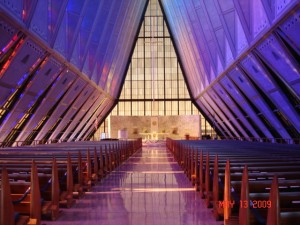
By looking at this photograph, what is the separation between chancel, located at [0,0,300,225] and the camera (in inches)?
204

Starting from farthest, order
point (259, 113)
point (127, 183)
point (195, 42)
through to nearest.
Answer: point (195, 42)
point (259, 113)
point (127, 183)

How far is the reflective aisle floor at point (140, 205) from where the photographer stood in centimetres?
570

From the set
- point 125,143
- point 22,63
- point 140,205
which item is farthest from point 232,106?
point 140,205

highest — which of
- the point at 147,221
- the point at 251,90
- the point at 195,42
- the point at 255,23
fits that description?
the point at 195,42

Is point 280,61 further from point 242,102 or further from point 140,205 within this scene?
point 140,205

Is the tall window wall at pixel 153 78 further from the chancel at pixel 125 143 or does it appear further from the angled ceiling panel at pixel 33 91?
the angled ceiling panel at pixel 33 91

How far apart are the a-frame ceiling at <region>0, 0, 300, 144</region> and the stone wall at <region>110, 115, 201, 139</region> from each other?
13.6 m

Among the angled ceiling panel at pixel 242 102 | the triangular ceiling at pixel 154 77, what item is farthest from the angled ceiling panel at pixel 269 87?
the triangular ceiling at pixel 154 77

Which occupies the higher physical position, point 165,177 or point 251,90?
point 251,90

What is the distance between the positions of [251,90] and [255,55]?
336 cm

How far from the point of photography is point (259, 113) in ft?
61.9

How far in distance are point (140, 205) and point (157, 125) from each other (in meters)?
31.3

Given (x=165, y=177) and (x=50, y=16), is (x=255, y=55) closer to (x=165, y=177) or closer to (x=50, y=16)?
(x=165, y=177)

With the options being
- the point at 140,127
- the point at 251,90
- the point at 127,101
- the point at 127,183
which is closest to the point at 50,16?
the point at 127,183
